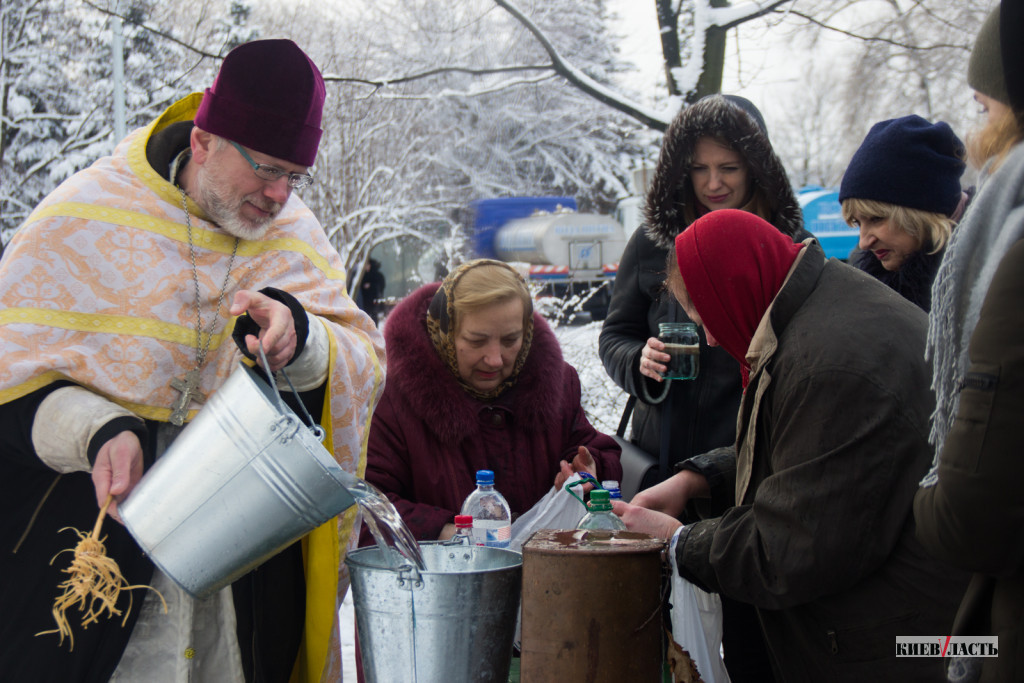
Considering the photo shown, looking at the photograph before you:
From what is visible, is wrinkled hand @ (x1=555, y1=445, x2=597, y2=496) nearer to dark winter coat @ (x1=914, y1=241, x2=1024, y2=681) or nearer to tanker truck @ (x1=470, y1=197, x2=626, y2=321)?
dark winter coat @ (x1=914, y1=241, x2=1024, y2=681)

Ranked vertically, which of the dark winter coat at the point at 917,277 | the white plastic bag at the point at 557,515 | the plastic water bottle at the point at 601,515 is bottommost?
the white plastic bag at the point at 557,515

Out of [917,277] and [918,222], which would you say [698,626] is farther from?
[918,222]

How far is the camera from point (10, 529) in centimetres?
209

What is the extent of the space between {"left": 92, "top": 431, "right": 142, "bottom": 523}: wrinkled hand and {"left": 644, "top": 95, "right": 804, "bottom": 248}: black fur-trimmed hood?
2.03 m

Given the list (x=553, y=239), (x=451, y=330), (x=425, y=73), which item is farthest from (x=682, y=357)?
(x=553, y=239)

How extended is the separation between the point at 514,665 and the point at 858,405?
113 centimetres

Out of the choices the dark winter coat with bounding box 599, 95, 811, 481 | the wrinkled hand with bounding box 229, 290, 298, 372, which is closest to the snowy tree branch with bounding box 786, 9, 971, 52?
the dark winter coat with bounding box 599, 95, 811, 481

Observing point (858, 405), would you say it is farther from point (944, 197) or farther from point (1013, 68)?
point (944, 197)

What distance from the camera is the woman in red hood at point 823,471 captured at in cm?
185

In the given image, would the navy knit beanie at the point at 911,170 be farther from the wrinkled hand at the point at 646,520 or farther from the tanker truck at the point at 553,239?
the tanker truck at the point at 553,239

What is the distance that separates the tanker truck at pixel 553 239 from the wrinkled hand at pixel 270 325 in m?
16.7

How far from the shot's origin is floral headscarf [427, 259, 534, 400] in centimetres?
288

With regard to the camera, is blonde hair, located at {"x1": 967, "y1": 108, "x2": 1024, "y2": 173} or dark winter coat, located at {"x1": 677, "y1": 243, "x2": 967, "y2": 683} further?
dark winter coat, located at {"x1": 677, "y1": 243, "x2": 967, "y2": 683}

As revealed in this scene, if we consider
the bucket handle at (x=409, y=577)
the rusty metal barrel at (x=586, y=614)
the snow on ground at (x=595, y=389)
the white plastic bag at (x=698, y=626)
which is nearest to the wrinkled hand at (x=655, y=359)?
the white plastic bag at (x=698, y=626)
